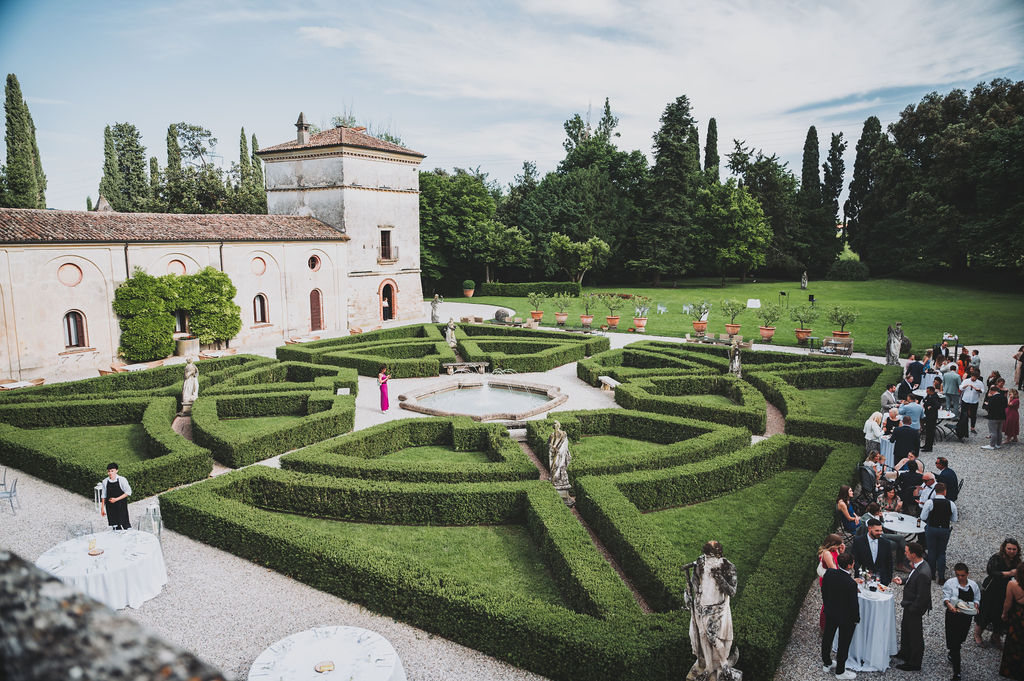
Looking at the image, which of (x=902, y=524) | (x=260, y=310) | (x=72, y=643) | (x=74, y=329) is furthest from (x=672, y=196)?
(x=72, y=643)

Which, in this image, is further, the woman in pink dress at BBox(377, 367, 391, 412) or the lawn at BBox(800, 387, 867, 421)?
the woman in pink dress at BBox(377, 367, 391, 412)

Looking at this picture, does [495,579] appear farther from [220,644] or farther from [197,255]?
[197,255]

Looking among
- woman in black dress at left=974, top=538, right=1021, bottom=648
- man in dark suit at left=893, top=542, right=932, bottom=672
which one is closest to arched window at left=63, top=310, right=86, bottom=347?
man in dark suit at left=893, top=542, right=932, bottom=672

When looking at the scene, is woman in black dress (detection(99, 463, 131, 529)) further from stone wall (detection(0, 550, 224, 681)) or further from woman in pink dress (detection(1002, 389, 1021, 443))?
woman in pink dress (detection(1002, 389, 1021, 443))

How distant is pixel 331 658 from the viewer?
7480 millimetres

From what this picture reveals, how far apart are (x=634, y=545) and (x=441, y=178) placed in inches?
1948

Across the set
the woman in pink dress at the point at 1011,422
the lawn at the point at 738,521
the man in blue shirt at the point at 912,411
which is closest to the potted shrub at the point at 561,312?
the woman in pink dress at the point at 1011,422

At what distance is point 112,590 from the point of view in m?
9.43

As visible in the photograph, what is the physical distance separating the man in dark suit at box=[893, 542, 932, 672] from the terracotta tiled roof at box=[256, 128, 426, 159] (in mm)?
33690

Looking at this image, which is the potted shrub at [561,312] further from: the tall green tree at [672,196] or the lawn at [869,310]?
the tall green tree at [672,196]

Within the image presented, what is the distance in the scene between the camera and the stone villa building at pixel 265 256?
24438 mm

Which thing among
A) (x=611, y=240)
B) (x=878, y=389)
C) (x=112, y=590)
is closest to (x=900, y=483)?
(x=878, y=389)

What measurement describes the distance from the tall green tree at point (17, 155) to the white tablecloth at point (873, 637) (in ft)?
160

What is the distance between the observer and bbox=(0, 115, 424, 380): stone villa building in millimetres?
24438
